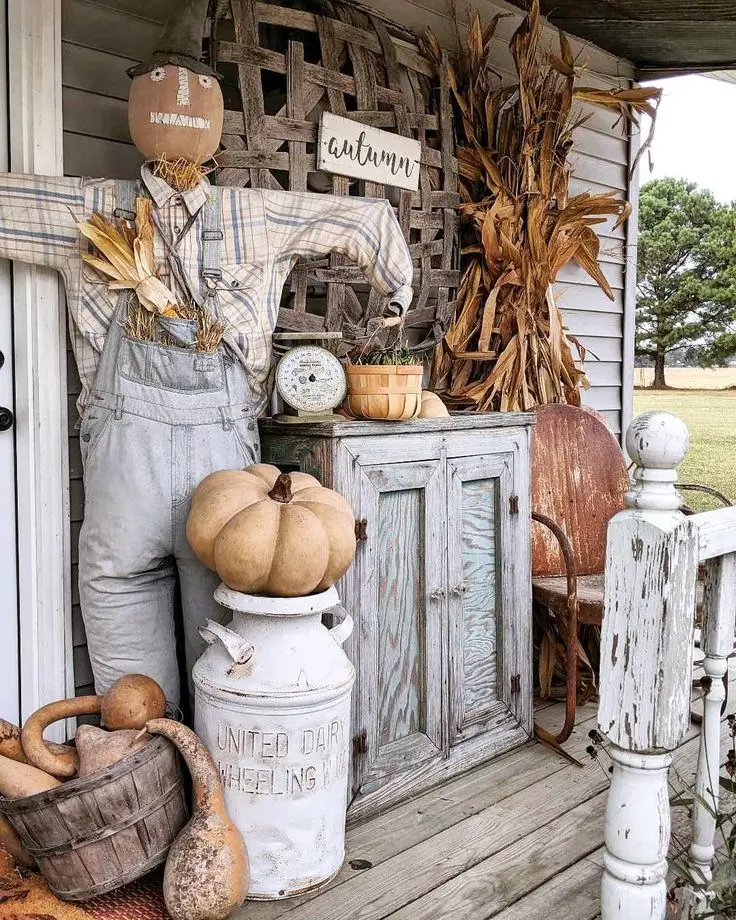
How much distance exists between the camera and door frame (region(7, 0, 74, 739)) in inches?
95.0

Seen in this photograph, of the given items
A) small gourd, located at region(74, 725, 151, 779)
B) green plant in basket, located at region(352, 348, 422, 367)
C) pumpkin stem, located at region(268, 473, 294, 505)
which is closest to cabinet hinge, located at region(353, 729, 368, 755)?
small gourd, located at region(74, 725, 151, 779)

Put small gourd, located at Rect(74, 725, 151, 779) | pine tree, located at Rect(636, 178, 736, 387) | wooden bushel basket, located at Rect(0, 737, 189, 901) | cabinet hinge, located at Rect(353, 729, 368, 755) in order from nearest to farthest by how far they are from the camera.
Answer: wooden bushel basket, located at Rect(0, 737, 189, 901) < small gourd, located at Rect(74, 725, 151, 779) < cabinet hinge, located at Rect(353, 729, 368, 755) < pine tree, located at Rect(636, 178, 736, 387)

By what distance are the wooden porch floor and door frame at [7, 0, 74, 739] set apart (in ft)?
3.05

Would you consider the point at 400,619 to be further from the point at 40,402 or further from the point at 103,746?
the point at 40,402

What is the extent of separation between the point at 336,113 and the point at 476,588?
5.33 feet

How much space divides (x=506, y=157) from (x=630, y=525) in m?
2.45

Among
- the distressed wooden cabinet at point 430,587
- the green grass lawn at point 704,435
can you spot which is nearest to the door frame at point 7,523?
the distressed wooden cabinet at point 430,587

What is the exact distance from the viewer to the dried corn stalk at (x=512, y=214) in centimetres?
351

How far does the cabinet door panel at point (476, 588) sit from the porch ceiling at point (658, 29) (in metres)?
2.20

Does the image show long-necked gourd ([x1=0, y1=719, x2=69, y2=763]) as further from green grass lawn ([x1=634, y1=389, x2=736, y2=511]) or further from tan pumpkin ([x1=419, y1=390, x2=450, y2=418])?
green grass lawn ([x1=634, y1=389, x2=736, y2=511])

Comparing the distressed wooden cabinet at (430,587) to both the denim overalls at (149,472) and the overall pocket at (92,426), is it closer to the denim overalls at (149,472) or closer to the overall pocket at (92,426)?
the denim overalls at (149,472)

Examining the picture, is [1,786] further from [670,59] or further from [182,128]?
[670,59]

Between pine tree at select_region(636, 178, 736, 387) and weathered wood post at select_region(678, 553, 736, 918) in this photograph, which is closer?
weathered wood post at select_region(678, 553, 736, 918)

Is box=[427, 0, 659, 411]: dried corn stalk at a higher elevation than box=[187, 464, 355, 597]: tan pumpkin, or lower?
higher
